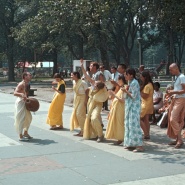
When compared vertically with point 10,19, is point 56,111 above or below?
below

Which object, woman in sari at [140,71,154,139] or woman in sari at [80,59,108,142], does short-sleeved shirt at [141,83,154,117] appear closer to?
woman in sari at [140,71,154,139]

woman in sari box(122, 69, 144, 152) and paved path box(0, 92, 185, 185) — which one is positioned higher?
woman in sari box(122, 69, 144, 152)

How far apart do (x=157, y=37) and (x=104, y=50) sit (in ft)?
108

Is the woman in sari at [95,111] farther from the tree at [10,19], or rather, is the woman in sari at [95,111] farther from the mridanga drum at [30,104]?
the tree at [10,19]

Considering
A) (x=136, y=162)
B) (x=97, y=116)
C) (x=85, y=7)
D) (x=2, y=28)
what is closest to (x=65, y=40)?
(x=2, y=28)

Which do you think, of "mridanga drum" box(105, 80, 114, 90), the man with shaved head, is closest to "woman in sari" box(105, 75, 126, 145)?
the man with shaved head

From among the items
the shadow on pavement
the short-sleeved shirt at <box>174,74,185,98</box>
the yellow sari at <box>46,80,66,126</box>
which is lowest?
the shadow on pavement

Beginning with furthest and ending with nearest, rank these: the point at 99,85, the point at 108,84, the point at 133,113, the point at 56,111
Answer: the point at 56,111 < the point at 108,84 < the point at 99,85 < the point at 133,113

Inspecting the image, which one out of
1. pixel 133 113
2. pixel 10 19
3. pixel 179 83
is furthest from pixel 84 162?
pixel 10 19

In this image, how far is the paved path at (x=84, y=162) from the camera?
6.51 meters

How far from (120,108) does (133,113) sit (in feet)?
2.11

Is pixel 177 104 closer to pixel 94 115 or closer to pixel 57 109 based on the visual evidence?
pixel 94 115

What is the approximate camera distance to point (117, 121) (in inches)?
358

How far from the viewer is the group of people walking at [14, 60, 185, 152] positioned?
8484mm
